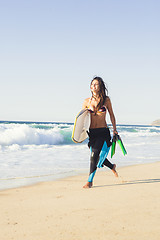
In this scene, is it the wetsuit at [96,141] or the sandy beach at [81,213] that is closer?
the sandy beach at [81,213]

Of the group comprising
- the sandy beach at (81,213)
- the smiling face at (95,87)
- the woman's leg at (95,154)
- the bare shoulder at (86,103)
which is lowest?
the sandy beach at (81,213)

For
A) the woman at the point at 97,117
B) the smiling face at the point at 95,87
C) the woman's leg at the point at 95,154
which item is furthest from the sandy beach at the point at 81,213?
the smiling face at the point at 95,87

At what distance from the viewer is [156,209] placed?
3100mm

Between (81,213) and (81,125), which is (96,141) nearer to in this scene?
(81,125)

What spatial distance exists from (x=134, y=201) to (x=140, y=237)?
1106 millimetres

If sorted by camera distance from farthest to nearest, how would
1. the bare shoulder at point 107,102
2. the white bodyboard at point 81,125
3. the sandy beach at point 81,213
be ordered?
the bare shoulder at point 107,102, the white bodyboard at point 81,125, the sandy beach at point 81,213

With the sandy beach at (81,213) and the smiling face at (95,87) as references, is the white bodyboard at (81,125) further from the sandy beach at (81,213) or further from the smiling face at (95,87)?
the sandy beach at (81,213)

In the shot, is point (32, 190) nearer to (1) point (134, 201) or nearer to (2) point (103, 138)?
(2) point (103, 138)

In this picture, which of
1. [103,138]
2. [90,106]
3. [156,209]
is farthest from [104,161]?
[156,209]

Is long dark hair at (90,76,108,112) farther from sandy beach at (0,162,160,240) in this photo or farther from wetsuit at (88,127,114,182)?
sandy beach at (0,162,160,240)

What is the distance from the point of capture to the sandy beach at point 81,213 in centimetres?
248

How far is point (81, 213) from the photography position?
3.05 metres

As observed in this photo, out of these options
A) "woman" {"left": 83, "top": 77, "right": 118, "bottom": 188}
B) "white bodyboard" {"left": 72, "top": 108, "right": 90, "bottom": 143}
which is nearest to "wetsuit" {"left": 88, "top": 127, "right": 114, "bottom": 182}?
"woman" {"left": 83, "top": 77, "right": 118, "bottom": 188}

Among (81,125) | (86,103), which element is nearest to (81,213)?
(81,125)
